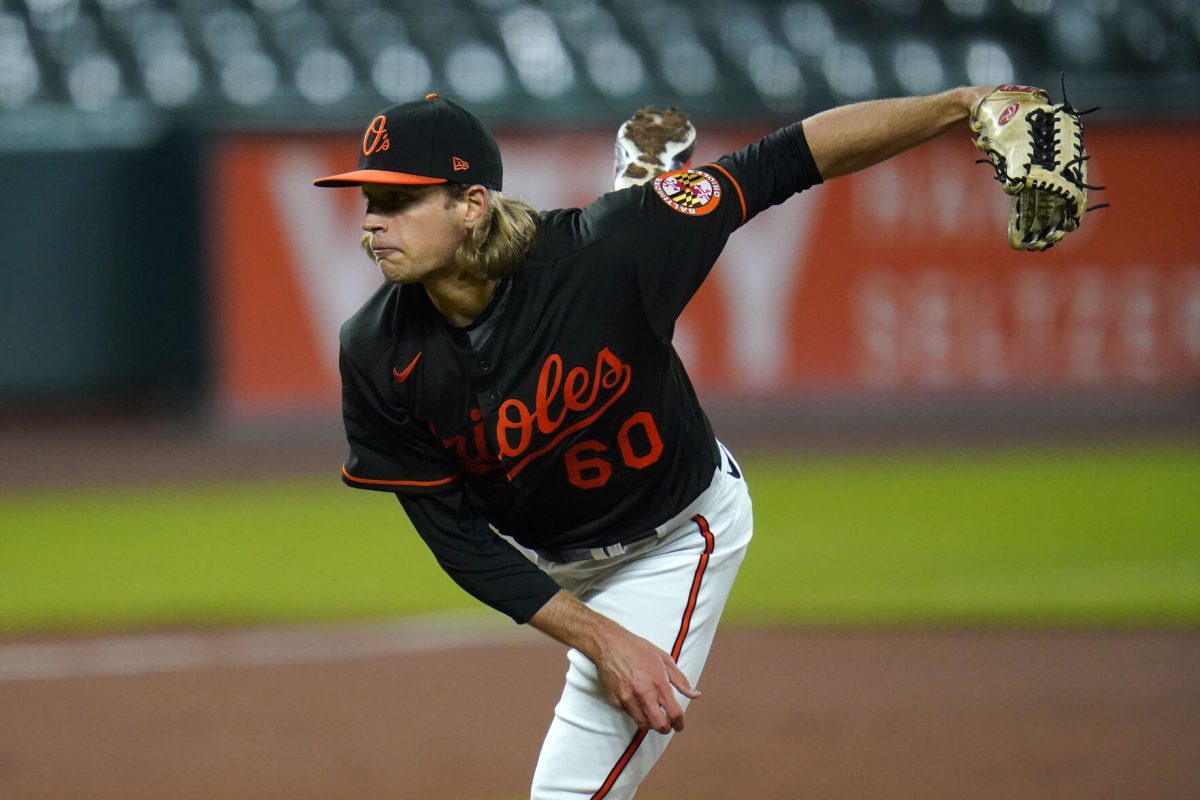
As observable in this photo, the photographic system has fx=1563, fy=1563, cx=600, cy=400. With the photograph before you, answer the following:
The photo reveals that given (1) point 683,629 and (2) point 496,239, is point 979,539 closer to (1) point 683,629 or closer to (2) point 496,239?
(1) point 683,629

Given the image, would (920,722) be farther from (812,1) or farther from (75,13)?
(75,13)

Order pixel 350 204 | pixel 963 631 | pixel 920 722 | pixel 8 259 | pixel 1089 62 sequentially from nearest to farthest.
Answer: pixel 920 722 → pixel 963 631 → pixel 350 204 → pixel 8 259 → pixel 1089 62

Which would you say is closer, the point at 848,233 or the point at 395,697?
the point at 395,697

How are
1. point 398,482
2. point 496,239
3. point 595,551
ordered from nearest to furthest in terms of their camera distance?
point 496,239
point 398,482
point 595,551

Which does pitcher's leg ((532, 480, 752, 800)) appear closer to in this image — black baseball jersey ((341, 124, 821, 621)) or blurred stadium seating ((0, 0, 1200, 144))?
black baseball jersey ((341, 124, 821, 621))

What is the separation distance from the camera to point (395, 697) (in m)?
6.11

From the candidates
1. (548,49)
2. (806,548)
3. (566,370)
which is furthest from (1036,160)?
(548,49)

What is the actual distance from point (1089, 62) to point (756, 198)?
11.0 metres

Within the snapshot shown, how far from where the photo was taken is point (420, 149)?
10.3 ft

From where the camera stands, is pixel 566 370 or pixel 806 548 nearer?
pixel 566 370

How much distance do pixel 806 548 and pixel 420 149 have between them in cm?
557

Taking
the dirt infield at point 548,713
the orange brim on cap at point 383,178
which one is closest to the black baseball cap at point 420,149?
the orange brim on cap at point 383,178

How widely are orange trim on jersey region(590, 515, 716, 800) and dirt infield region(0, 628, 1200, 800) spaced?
5.15 ft

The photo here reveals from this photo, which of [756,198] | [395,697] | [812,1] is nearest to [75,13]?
[812,1]
